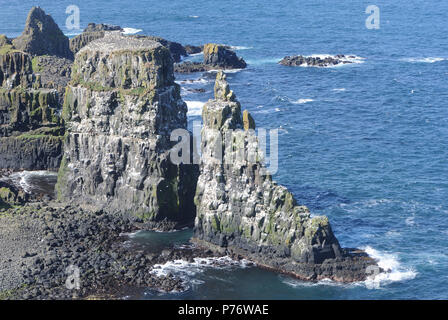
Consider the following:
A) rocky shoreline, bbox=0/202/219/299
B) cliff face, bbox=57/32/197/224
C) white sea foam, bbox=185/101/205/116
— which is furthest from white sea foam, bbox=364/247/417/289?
white sea foam, bbox=185/101/205/116

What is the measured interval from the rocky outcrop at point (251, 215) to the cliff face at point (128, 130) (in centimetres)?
773

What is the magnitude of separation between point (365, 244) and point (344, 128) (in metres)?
53.7

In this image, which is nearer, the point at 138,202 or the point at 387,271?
the point at 387,271

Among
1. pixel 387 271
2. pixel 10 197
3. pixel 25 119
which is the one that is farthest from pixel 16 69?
pixel 387 271

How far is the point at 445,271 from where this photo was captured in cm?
11425

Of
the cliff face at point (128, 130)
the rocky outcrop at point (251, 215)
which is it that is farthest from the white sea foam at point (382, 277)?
the cliff face at point (128, 130)

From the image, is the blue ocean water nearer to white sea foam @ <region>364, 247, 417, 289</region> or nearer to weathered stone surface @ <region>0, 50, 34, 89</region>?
white sea foam @ <region>364, 247, 417, 289</region>

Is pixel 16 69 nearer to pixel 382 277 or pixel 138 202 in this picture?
pixel 138 202

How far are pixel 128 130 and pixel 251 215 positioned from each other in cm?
2406

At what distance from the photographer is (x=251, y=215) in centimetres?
11794

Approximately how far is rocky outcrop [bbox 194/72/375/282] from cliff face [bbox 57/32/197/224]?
7.73 m

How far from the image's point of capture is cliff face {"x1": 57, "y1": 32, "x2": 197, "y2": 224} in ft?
420

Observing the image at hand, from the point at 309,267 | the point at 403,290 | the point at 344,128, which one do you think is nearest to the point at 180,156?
the point at 309,267
